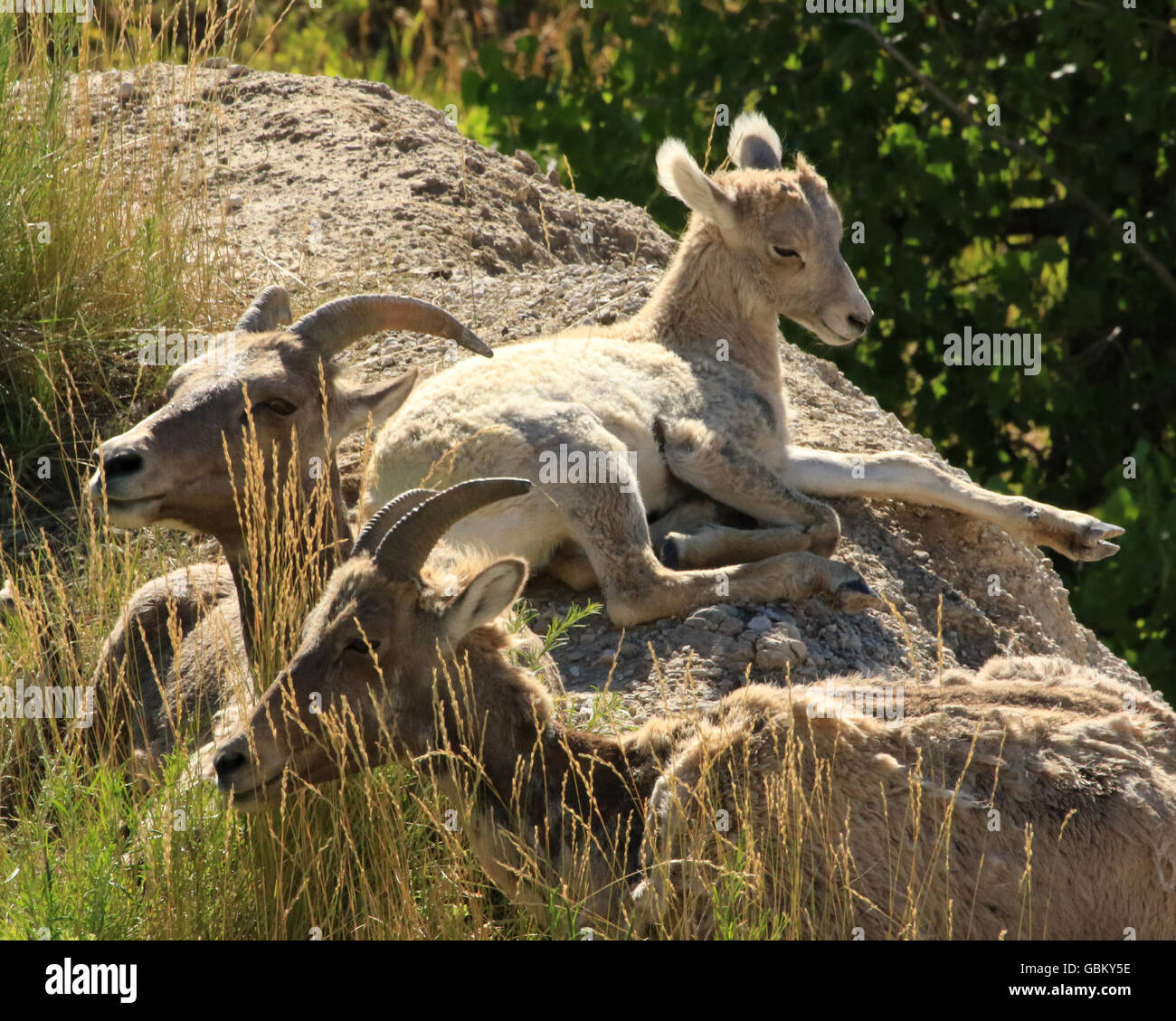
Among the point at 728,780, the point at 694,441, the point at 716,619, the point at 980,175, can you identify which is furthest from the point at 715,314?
the point at 980,175

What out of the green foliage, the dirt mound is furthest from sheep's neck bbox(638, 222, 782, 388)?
the green foliage

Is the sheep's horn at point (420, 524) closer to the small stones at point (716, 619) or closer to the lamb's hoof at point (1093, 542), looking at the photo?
the small stones at point (716, 619)

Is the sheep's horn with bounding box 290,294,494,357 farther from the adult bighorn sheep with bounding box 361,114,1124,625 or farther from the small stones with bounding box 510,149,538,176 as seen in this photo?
the small stones with bounding box 510,149,538,176

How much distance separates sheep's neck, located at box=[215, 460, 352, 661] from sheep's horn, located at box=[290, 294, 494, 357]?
513mm

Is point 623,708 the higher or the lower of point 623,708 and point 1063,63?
the lower

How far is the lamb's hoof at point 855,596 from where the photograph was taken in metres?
6.76

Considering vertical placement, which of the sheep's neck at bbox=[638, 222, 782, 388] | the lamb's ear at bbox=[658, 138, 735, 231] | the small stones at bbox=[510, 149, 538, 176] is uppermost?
the small stones at bbox=[510, 149, 538, 176]

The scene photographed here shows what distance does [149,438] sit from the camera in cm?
561

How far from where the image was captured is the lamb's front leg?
754 cm

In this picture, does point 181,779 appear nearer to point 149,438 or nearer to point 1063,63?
point 149,438

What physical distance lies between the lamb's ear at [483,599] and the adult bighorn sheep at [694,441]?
92 centimetres

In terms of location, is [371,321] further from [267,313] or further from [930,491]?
[930,491]

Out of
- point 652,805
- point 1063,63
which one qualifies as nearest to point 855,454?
point 652,805
